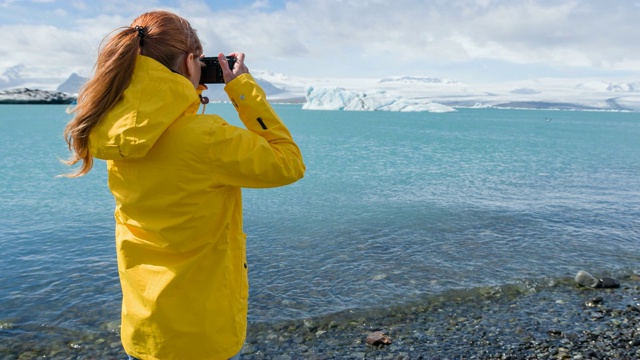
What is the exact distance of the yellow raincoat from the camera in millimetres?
1734

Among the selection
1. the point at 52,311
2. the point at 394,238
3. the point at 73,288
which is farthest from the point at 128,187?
the point at 394,238

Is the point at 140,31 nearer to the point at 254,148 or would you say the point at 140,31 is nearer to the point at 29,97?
the point at 254,148

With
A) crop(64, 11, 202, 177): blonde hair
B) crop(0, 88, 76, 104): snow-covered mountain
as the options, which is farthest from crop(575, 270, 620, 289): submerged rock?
crop(0, 88, 76, 104): snow-covered mountain

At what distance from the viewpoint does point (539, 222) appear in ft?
38.1

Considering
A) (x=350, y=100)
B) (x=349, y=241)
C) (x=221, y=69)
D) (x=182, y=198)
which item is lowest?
(x=349, y=241)

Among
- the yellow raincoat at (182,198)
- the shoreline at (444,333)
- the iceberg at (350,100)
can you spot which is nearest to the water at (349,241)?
the shoreline at (444,333)

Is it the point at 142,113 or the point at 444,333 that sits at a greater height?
the point at 142,113

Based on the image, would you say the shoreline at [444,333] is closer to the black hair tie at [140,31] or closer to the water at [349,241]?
the water at [349,241]

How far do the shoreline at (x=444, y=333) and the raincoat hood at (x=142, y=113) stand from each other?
4.13 m

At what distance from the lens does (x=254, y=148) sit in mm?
1813

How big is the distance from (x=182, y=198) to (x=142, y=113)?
34 centimetres

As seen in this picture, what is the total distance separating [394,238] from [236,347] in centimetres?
822

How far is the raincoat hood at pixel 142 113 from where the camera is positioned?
169 cm

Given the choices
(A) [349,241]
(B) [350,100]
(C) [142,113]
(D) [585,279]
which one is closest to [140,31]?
(C) [142,113]
